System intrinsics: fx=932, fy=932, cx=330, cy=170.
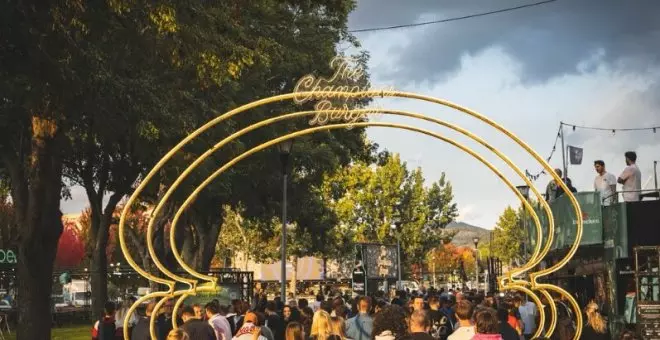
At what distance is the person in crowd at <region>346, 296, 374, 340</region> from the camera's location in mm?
11961

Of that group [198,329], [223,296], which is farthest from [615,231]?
[198,329]

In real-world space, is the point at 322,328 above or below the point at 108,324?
above

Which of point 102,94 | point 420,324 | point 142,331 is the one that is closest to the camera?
point 420,324

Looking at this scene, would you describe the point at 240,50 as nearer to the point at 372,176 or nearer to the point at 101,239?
the point at 101,239

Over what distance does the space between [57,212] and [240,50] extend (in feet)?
16.7

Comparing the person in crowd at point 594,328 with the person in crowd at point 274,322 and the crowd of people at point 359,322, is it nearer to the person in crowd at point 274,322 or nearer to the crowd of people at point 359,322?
the crowd of people at point 359,322

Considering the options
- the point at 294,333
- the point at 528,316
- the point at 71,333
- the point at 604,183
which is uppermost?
the point at 604,183

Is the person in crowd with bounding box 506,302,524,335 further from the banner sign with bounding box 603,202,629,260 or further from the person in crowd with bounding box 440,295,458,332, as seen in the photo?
the banner sign with bounding box 603,202,629,260

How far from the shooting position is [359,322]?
12023 mm

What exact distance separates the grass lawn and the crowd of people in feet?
51.3

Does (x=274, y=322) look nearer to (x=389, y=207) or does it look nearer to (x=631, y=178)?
(x=631, y=178)

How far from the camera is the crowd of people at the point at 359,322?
8541 millimetres

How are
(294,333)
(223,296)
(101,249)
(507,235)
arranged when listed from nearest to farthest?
(294,333)
(223,296)
(101,249)
(507,235)

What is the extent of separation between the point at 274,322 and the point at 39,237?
20.8 feet
